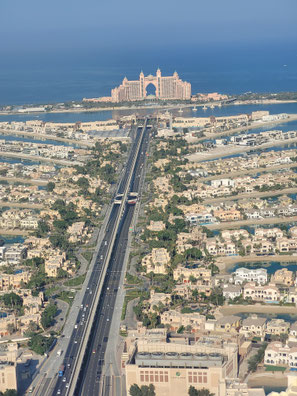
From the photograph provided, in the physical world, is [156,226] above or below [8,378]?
above

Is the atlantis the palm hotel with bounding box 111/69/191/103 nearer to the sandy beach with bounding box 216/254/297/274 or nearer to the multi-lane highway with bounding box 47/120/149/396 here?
the multi-lane highway with bounding box 47/120/149/396

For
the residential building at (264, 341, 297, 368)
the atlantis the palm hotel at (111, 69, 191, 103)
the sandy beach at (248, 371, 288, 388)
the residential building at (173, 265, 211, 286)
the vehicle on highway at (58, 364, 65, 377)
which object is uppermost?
the atlantis the palm hotel at (111, 69, 191, 103)

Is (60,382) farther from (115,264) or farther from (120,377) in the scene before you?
(115,264)

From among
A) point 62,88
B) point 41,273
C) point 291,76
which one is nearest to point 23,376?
point 41,273

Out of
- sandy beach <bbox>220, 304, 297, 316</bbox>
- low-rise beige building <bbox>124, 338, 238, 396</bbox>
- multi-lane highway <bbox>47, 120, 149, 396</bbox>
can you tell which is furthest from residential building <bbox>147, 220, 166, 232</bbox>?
low-rise beige building <bbox>124, 338, 238, 396</bbox>

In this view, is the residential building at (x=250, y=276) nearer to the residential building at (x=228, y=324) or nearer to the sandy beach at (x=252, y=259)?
the sandy beach at (x=252, y=259)

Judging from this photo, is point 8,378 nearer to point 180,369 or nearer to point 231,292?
point 180,369

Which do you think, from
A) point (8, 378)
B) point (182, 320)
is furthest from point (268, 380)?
point (8, 378)

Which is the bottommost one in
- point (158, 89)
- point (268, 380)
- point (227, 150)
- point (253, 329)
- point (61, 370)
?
point (268, 380)
